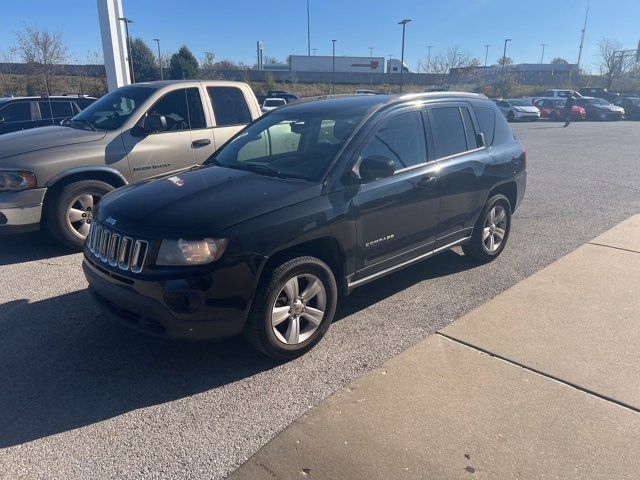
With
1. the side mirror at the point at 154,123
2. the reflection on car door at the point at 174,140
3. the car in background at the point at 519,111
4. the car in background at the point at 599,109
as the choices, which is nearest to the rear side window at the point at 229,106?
the reflection on car door at the point at 174,140

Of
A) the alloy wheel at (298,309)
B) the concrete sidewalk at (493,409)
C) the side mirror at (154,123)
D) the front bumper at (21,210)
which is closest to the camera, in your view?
the concrete sidewalk at (493,409)

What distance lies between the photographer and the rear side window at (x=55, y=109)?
10.1 meters

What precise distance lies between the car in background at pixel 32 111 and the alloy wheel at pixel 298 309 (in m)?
8.51

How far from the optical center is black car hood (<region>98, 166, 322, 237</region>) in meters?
3.16

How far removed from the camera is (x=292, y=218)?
11.0 ft

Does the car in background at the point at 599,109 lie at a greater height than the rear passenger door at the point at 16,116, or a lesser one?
lesser

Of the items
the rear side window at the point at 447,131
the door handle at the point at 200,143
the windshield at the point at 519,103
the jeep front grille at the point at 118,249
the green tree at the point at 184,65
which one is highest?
the green tree at the point at 184,65

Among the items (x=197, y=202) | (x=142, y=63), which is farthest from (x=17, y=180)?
(x=142, y=63)

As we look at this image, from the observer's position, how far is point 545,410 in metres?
3.00

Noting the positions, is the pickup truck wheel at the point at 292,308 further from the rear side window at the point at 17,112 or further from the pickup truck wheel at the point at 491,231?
the rear side window at the point at 17,112

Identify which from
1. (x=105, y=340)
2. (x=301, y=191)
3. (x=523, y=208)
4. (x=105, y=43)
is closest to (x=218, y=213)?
(x=301, y=191)

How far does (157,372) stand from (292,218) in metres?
1.39

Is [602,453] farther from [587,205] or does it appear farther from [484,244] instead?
[587,205]

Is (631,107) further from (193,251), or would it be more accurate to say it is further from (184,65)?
(193,251)
